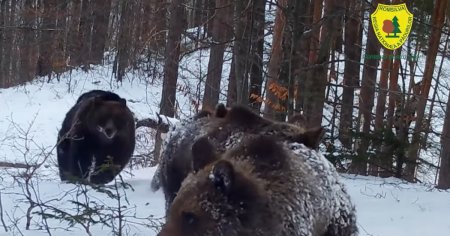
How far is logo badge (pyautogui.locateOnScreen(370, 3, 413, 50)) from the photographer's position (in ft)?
39.7

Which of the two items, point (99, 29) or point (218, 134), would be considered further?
point (99, 29)

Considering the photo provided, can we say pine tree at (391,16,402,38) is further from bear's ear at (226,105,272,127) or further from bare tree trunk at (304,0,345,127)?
bear's ear at (226,105,272,127)

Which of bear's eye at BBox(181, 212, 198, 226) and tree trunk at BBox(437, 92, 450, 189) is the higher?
bear's eye at BBox(181, 212, 198, 226)

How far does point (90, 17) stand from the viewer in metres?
32.6

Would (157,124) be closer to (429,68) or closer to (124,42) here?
(429,68)

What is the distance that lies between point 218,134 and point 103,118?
5152 millimetres

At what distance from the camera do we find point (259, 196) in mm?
3855

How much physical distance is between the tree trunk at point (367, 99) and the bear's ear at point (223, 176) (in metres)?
7.18

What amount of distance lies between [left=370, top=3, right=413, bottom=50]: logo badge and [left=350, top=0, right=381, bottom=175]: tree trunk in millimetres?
597

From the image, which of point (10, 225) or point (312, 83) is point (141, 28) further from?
point (10, 225)

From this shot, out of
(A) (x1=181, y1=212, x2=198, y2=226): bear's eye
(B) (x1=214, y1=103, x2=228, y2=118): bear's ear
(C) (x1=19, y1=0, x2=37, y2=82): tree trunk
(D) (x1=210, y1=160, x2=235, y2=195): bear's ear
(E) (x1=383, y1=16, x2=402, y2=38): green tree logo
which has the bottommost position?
(C) (x1=19, y1=0, x2=37, y2=82): tree trunk

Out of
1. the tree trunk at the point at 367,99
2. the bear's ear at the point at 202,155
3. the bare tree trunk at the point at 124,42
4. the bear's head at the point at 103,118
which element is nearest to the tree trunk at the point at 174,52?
the tree trunk at the point at 367,99

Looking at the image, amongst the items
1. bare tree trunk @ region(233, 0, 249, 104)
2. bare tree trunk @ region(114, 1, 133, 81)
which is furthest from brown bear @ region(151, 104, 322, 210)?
bare tree trunk @ region(114, 1, 133, 81)

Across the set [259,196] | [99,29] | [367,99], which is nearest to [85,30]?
[99,29]
